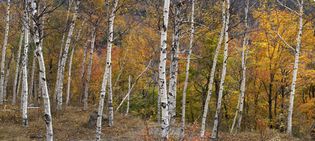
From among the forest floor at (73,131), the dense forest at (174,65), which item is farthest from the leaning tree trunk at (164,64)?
the forest floor at (73,131)

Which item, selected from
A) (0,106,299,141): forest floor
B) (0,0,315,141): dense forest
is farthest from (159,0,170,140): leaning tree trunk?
(0,106,299,141): forest floor

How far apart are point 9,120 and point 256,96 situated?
19831 mm

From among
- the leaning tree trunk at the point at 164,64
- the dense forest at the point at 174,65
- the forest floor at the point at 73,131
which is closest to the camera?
the leaning tree trunk at the point at 164,64

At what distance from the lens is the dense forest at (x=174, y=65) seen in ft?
43.0

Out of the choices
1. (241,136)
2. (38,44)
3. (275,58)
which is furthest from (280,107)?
(38,44)

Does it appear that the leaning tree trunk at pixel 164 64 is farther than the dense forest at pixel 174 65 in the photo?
No

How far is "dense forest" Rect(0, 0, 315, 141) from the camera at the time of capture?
43.0ft

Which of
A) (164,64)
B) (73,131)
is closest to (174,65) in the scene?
(164,64)

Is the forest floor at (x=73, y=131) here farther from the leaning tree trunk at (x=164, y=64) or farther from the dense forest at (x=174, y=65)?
the leaning tree trunk at (x=164, y=64)

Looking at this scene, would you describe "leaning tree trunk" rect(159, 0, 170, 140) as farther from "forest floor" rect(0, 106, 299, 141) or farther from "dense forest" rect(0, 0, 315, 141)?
"forest floor" rect(0, 106, 299, 141)

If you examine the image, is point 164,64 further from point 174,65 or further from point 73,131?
point 73,131

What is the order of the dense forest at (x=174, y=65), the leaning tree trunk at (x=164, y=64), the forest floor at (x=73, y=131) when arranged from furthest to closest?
the forest floor at (x=73, y=131), the dense forest at (x=174, y=65), the leaning tree trunk at (x=164, y=64)

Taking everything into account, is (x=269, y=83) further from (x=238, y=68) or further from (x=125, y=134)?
(x=125, y=134)

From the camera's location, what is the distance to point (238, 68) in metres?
25.2
